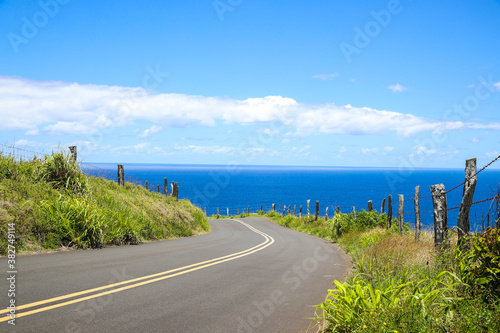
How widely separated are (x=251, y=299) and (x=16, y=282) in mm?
4368

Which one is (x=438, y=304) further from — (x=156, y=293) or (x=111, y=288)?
(x=111, y=288)

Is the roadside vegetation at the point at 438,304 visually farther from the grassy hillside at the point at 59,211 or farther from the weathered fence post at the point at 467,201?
the grassy hillside at the point at 59,211

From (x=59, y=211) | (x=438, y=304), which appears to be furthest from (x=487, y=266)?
(x=59, y=211)

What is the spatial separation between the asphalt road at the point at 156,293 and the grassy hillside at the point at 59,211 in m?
1.20

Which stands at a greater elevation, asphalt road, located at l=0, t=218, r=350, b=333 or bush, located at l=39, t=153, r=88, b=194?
bush, located at l=39, t=153, r=88, b=194

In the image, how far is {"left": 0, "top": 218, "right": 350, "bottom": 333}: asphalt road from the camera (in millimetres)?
5133

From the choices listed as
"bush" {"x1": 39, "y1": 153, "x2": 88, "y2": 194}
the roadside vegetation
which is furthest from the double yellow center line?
"bush" {"x1": 39, "y1": 153, "x2": 88, "y2": 194}

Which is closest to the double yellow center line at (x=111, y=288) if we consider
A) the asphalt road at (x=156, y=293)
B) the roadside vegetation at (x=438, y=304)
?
the asphalt road at (x=156, y=293)

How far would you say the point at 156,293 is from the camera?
6.64 m

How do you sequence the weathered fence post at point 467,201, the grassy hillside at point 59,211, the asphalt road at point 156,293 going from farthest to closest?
1. the grassy hillside at point 59,211
2. the weathered fence post at point 467,201
3. the asphalt road at point 156,293

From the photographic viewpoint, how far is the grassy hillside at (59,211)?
10.8 metres

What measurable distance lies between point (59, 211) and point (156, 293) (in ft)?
23.3

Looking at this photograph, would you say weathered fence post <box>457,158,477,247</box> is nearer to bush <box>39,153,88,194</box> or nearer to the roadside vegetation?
the roadside vegetation

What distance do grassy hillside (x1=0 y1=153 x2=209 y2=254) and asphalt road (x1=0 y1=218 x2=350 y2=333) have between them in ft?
3.94
